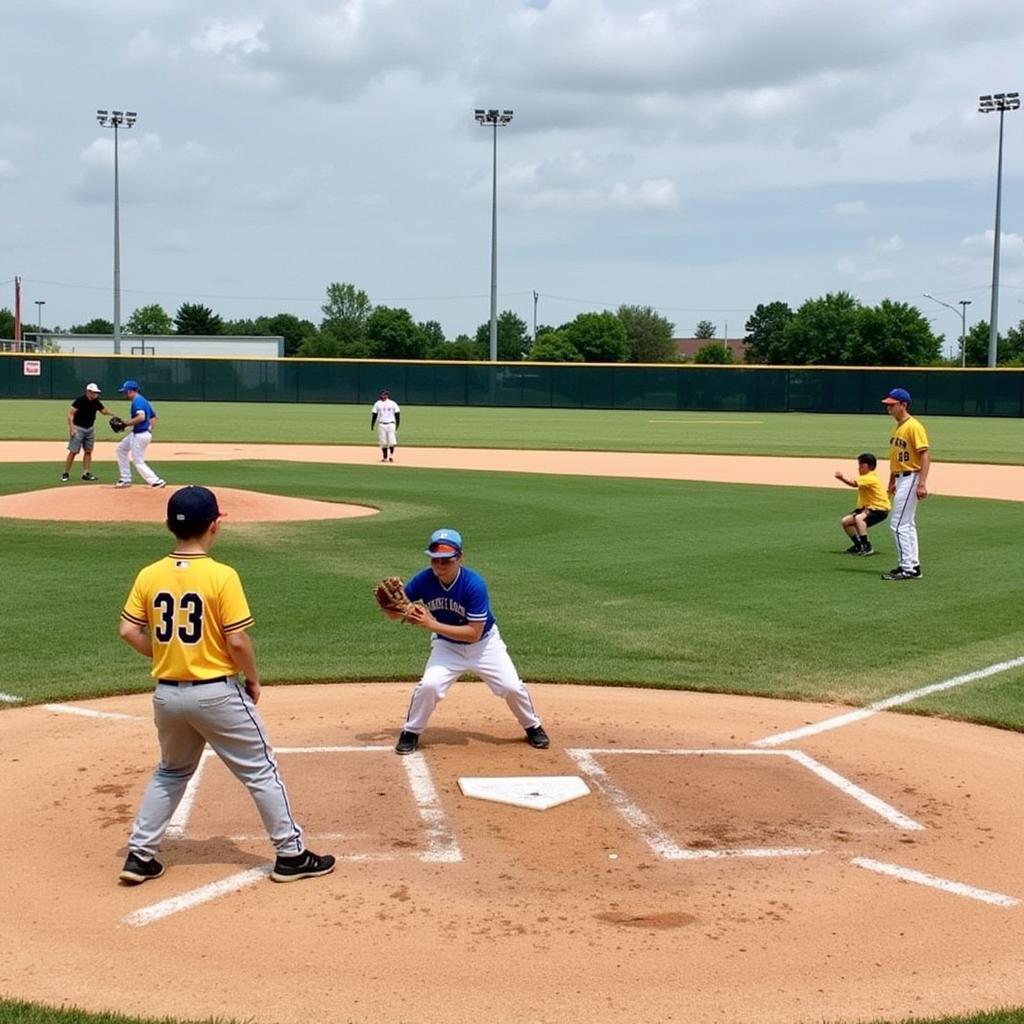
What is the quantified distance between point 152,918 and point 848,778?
4.00m

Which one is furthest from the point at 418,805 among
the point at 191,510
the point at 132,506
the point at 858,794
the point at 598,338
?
the point at 598,338

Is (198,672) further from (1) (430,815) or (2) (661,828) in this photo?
(2) (661,828)

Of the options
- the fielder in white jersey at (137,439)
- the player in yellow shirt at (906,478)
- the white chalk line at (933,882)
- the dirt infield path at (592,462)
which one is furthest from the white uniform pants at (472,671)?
the dirt infield path at (592,462)

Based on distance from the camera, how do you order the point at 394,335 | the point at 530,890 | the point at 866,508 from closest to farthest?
the point at 530,890, the point at 866,508, the point at 394,335

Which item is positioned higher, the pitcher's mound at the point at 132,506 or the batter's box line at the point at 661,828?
the pitcher's mound at the point at 132,506

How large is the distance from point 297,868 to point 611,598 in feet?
24.7

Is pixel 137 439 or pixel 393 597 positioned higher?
pixel 137 439

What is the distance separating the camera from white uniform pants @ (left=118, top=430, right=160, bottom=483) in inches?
806

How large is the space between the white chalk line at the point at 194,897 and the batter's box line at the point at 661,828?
1873 millimetres

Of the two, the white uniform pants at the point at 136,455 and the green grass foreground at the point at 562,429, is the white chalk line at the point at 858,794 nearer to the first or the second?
the white uniform pants at the point at 136,455

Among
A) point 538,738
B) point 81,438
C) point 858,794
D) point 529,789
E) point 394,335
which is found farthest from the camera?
point 394,335

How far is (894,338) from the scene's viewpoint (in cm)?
11000

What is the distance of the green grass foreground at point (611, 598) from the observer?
9758 millimetres

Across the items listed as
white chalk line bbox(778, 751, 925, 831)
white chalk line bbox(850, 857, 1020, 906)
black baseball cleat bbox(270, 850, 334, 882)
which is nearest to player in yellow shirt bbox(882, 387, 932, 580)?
white chalk line bbox(778, 751, 925, 831)
